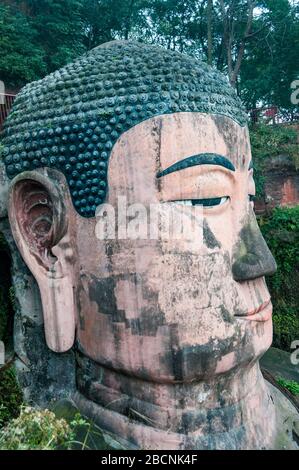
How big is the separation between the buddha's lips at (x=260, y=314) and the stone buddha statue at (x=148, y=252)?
0.03 feet

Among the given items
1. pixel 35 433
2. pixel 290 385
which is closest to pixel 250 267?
pixel 35 433

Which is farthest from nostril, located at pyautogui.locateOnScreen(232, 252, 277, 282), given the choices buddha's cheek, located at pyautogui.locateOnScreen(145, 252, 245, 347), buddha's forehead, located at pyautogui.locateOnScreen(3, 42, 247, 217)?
buddha's forehead, located at pyautogui.locateOnScreen(3, 42, 247, 217)

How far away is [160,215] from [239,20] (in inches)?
542

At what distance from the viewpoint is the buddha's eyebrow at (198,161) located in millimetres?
2693

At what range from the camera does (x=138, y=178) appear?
2715mm

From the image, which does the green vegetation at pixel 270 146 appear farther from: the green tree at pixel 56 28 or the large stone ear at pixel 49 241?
the large stone ear at pixel 49 241

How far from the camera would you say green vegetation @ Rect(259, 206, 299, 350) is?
7.14 m

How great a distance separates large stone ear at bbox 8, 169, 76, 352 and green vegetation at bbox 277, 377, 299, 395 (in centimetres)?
260

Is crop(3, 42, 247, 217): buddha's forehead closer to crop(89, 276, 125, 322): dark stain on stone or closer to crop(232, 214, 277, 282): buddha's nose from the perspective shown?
crop(89, 276, 125, 322): dark stain on stone

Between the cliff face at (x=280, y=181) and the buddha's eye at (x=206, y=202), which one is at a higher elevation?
the cliff face at (x=280, y=181)

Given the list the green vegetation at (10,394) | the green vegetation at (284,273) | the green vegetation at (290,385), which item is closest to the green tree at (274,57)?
the green vegetation at (284,273)

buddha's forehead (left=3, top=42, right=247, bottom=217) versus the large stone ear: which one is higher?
buddha's forehead (left=3, top=42, right=247, bottom=217)

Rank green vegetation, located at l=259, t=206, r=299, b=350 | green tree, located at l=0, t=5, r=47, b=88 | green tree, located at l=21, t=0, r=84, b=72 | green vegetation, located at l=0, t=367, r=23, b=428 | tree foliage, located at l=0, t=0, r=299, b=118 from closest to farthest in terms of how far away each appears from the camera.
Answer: green vegetation, located at l=0, t=367, r=23, b=428 → green vegetation, located at l=259, t=206, r=299, b=350 → green tree, located at l=0, t=5, r=47, b=88 → tree foliage, located at l=0, t=0, r=299, b=118 → green tree, located at l=21, t=0, r=84, b=72

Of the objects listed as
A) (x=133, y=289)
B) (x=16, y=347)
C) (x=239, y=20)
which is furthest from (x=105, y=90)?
(x=239, y=20)
